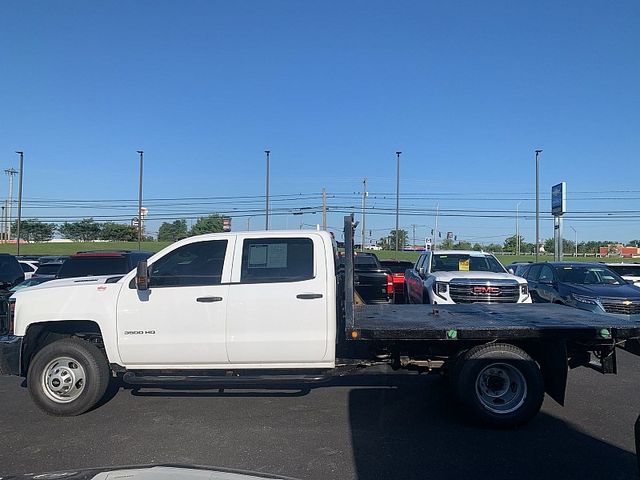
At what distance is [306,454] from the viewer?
5234 mm

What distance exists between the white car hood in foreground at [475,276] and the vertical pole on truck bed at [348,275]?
19.7 ft

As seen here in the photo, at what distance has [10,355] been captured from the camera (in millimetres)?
6445

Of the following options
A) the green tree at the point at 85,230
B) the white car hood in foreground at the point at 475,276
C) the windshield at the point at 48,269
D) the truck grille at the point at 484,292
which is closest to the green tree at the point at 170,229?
the green tree at the point at 85,230

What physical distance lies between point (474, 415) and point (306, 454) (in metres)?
1.97

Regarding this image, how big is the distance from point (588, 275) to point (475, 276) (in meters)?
4.22

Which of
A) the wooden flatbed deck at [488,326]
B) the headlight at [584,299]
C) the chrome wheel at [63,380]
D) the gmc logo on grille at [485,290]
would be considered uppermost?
the gmc logo on grille at [485,290]

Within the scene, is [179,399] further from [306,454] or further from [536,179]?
[536,179]

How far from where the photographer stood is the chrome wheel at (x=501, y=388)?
6078 mm

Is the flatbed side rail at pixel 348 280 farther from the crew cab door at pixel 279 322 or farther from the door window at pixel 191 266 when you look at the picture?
the door window at pixel 191 266

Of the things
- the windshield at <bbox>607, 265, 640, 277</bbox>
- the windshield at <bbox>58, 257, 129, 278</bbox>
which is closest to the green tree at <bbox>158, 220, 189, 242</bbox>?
the windshield at <bbox>607, 265, 640, 277</bbox>

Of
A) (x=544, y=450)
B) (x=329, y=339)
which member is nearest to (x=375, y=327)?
(x=329, y=339)

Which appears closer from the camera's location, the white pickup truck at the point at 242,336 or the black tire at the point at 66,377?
the white pickup truck at the point at 242,336

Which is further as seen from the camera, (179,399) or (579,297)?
(579,297)

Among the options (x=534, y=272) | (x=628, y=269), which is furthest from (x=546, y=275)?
(x=628, y=269)
